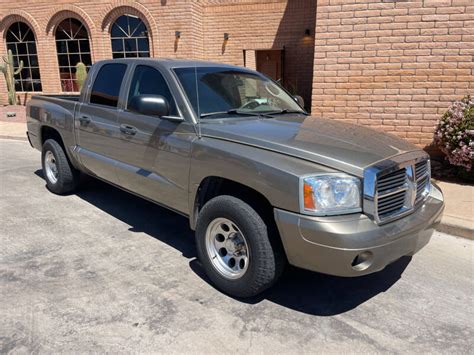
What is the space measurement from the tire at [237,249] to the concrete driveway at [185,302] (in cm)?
18

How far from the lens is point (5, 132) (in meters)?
11.3

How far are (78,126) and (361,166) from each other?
3.60m

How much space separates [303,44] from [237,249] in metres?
10.6

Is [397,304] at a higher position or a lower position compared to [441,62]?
lower

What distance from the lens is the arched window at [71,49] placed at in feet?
48.3

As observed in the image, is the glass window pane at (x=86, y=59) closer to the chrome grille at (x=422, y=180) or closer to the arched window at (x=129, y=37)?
the arched window at (x=129, y=37)

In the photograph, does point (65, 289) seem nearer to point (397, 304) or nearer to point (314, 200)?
point (314, 200)

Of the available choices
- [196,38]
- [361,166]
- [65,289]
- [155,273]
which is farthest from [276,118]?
[196,38]

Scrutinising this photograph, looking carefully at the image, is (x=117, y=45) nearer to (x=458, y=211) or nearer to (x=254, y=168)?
(x=458, y=211)

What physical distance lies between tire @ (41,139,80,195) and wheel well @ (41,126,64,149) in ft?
0.34

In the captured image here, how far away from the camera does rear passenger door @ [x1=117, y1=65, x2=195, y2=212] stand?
11.3 feet

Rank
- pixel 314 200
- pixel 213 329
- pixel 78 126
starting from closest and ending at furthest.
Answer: pixel 314 200 < pixel 213 329 < pixel 78 126

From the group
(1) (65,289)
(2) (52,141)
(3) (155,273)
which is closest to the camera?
(1) (65,289)

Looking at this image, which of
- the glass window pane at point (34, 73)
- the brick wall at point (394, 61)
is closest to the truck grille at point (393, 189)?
the brick wall at point (394, 61)
